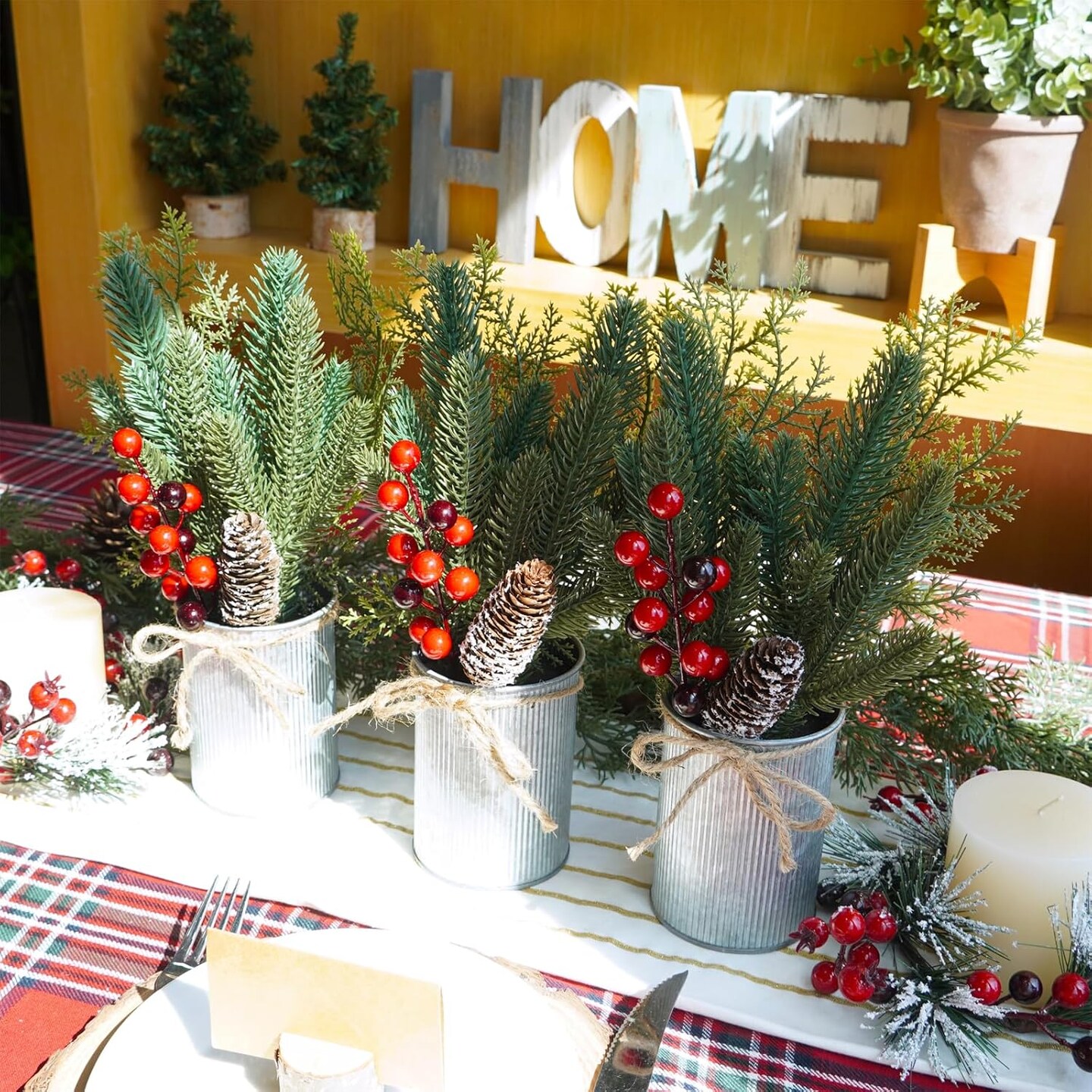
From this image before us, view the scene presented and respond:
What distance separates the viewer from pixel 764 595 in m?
0.62

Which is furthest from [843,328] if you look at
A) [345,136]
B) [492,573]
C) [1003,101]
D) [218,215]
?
[492,573]

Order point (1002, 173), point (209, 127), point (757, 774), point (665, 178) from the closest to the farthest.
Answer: point (757, 774)
point (1002, 173)
point (665, 178)
point (209, 127)

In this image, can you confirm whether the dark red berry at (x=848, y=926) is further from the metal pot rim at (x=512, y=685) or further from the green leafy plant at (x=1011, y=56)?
the green leafy plant at (x=1011, y=56)

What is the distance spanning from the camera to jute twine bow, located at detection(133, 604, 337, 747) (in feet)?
2.15

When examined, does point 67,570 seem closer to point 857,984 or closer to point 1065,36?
point 857,984

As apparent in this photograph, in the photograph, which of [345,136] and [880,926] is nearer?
[880,926]

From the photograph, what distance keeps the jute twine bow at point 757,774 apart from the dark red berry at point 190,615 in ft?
0.81

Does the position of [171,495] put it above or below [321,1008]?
above

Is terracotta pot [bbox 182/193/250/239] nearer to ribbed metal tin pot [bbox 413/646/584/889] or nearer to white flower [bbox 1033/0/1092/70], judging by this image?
white flower [bbox 1033/0/1092/70]

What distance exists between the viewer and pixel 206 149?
188 centimetres

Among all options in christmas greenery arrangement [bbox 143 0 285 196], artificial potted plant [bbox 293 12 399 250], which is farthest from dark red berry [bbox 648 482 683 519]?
christmas greenery arrangement [bbox 143 0 285 196]

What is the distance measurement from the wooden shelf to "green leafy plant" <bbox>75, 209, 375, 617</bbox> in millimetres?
747

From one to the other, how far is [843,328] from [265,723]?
1.17 m

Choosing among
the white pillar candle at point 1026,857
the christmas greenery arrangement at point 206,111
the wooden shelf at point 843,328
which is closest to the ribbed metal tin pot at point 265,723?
the white pillar candle at point 1026,857
